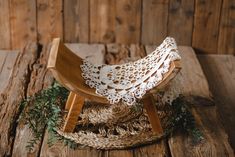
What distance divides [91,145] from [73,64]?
0.92ft

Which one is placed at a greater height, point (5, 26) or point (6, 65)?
point (5, 26)

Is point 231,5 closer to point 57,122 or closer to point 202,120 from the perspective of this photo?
point 202,120

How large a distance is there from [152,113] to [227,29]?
1087 mm

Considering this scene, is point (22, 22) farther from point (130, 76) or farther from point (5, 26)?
point (130, 76)

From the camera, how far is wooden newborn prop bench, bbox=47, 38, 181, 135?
1643 millimetres

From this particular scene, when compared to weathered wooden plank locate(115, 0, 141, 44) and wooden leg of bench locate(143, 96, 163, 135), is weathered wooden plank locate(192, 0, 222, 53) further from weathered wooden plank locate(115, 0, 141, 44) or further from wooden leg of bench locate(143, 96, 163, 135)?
wooden leg of bench locate(143, 96, 163, 135)

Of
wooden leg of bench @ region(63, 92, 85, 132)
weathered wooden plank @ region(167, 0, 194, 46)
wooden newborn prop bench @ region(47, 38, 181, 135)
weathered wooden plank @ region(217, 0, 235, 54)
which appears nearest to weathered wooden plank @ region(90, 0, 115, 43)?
weathered wooden plank @ region(167, 0, 194, 46)

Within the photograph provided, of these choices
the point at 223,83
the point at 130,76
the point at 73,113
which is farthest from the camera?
the point at 223,83

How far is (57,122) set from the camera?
Result: 178 centimetres

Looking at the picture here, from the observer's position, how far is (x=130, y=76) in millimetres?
1784

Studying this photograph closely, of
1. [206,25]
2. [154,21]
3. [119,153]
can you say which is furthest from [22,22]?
[119,153]

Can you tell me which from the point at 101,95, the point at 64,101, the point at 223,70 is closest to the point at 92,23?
the point at 223,70

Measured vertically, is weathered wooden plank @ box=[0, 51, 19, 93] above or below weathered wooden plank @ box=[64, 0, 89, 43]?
below

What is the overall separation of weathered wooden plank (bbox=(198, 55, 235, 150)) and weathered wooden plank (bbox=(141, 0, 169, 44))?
23 cm
